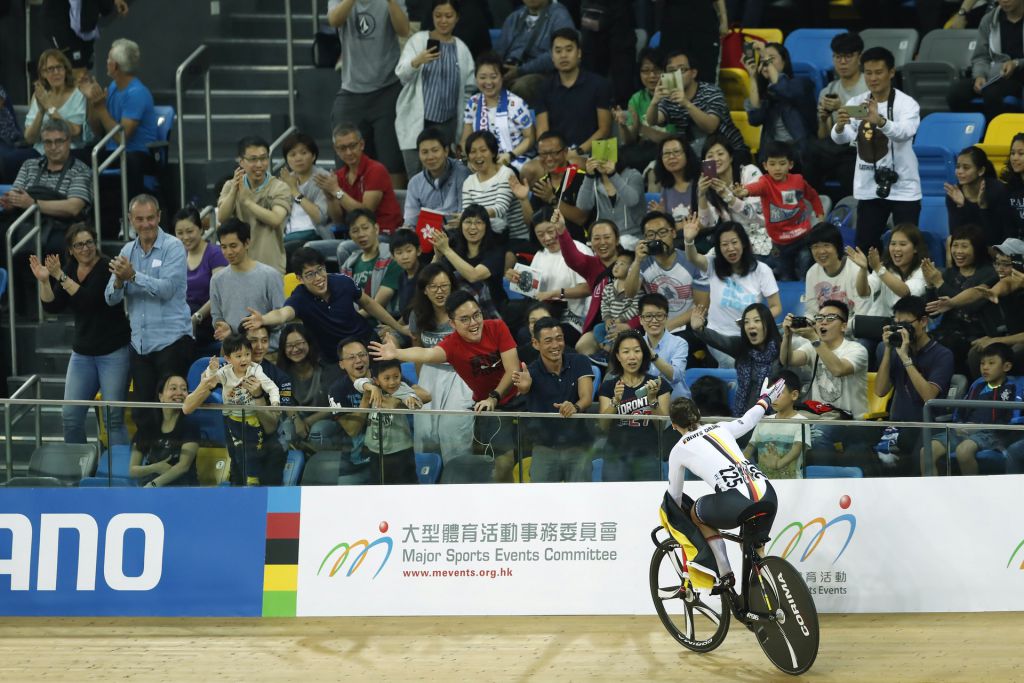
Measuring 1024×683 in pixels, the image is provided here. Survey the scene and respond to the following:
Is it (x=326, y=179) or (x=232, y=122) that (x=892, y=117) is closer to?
(x=326, y=179)

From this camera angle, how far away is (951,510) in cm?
1042

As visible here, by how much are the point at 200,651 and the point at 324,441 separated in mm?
1718

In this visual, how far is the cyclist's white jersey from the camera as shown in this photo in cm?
925

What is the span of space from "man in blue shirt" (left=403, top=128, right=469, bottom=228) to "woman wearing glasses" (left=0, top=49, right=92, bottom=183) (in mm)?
3500

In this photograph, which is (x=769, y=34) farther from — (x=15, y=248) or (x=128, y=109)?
(x=15, y=248)

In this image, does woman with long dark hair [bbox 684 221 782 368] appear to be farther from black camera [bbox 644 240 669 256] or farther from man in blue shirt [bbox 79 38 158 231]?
man in blue shirt [bbox 79 38 158 231]

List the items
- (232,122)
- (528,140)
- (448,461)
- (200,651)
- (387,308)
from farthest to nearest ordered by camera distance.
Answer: (232,122) → (528,140) → (387,308) → (448,461) → (200,651)

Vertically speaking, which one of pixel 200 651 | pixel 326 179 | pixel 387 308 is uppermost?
pixel 326 179

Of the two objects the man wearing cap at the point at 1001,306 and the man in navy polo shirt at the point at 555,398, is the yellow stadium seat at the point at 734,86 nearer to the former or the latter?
the man wearing cap at the point at 1001,306

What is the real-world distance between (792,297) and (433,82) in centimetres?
401

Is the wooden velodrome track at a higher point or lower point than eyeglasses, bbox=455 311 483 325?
lower

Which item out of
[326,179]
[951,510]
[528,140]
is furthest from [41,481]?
[951,510]

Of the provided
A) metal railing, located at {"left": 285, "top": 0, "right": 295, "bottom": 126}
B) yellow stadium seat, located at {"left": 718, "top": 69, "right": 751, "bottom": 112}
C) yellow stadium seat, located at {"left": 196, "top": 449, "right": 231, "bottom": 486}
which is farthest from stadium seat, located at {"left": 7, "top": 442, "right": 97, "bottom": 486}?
yellow stadium seat, located at {"left": 718, "top": 69, "right": 751, "bottom": 112}

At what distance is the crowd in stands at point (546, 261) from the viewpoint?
1089cm
